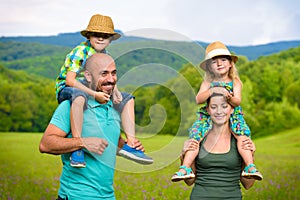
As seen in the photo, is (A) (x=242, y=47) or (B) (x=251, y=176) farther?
(A) (x=242, y=47)

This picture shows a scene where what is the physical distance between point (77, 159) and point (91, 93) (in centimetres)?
34

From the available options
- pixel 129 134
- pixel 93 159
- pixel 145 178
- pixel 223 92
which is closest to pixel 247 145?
pixel 223 92

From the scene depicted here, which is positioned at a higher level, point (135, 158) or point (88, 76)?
point (88, 76)

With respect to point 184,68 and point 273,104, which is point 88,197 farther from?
point 273,104

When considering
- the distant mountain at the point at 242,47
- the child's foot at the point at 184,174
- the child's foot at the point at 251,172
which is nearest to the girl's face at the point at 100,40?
the child's foot at the point at 184,174

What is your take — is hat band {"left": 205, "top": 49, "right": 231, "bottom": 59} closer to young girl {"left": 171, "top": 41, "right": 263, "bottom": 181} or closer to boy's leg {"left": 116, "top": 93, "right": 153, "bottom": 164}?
young girl {"left": 171, "top": 41, "right": 263, "bottom": 181}

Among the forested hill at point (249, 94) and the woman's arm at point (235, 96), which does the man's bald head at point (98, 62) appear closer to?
the woman's arm at point (235, 96)

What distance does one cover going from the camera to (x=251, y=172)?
321 centimetres

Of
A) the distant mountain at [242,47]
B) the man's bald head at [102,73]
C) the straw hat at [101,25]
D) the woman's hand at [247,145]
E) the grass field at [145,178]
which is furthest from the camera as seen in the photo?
the distant mountain at [242,47]

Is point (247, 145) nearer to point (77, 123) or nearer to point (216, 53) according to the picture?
point (216, 53)

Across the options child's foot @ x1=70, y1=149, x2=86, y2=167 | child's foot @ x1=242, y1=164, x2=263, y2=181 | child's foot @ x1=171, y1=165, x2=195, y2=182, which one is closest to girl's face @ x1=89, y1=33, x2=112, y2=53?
child's foot @ x1=70, y1=149, x2=86, y2=167

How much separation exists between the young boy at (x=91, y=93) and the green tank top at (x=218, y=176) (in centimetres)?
66

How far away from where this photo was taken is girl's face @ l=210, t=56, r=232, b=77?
340cm

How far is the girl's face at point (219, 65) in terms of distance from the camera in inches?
134
